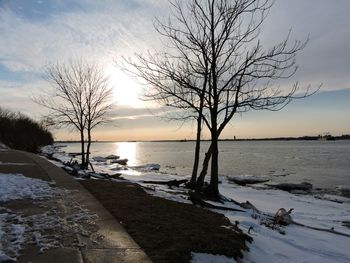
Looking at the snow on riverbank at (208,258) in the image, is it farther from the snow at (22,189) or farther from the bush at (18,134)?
the bush at (18,134)

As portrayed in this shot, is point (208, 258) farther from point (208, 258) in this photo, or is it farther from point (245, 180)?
point (245, 180)

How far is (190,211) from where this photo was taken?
30.3ft

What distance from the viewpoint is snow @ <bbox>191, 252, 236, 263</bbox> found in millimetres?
5702

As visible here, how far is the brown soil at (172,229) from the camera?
19.4 ft

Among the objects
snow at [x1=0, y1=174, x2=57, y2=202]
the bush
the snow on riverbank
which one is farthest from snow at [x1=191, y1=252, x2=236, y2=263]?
the bush

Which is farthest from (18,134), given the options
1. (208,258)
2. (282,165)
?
(208,258)

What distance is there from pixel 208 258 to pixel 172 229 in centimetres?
134

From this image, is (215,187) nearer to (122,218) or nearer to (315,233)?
(315,233)

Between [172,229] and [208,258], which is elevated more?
[172,229]

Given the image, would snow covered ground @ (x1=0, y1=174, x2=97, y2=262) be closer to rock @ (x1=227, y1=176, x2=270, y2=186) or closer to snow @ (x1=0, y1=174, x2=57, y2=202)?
snow @ (x1=0, y1=174, x2=57, y2=202)

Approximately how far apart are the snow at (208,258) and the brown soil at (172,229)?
0.09 m

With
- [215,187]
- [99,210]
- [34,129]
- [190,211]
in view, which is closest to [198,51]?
[215,187]

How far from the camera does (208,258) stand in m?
5.81

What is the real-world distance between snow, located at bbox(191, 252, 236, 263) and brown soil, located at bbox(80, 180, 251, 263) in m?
0.09
